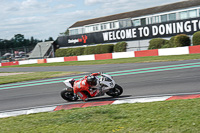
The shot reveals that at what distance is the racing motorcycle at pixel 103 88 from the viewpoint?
30.2ft

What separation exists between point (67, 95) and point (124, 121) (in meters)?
4.48

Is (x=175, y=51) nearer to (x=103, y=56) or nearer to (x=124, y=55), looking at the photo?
(x=124, y=55)

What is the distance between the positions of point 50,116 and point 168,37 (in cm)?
2676

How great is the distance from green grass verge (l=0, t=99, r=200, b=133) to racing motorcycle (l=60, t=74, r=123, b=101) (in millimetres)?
2120

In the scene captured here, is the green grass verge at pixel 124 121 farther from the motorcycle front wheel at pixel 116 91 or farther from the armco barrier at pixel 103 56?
the armco barrier at pixel 103 56

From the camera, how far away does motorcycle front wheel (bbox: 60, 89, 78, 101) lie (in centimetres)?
983

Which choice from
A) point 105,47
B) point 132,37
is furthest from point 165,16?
point 105,47

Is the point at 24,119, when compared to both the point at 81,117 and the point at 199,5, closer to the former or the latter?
the point at 81,117

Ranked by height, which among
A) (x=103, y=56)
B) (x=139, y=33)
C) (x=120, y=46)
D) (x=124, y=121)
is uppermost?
(x=139, y=33)

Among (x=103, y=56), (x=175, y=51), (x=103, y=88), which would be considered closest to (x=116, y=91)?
(x=103, y=88)

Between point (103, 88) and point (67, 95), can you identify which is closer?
point (103, 88)

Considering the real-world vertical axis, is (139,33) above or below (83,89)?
above

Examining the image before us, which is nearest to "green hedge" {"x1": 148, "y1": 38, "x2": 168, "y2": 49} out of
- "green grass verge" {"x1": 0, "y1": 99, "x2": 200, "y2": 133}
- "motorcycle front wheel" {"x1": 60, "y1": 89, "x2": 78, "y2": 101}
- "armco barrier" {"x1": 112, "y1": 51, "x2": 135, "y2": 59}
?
"armco barrier" {"x1": 112, "y1": 51, "x2": 135, "y2": 59}

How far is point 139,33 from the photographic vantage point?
34.7m
